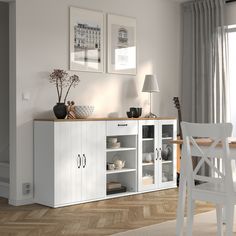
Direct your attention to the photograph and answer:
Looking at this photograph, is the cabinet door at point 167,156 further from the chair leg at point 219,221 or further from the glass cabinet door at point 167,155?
the chair leg at point 219,221

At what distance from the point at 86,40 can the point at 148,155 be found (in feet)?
5.46

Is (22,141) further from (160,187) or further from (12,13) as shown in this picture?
(160,187)

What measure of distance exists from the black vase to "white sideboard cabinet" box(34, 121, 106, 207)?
0.59 feet

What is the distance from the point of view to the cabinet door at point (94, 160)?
526 centimetres

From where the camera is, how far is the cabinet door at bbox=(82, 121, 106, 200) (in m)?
5.26

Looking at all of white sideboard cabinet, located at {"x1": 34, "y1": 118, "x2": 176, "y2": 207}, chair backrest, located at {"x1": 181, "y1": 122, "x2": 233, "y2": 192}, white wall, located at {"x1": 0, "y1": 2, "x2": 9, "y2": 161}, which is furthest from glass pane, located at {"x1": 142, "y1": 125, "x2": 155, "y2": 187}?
chair backrest, located at {"x1": 181, "y1": 122, "x2": 233, "y2": 192}

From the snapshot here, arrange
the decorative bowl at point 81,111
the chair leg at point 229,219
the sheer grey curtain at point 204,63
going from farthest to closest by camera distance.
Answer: the sheer grey curtain at point 204,63 → the decorative bowl at point 81,111 → the chair leg at point 229,219

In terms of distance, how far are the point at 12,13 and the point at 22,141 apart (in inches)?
56.3

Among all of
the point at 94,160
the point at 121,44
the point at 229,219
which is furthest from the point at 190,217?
the point at 121,44

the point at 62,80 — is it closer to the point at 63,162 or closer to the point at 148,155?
the point at 63,162

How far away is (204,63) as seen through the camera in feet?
21.7

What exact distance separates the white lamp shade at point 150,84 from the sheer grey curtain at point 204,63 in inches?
30.4

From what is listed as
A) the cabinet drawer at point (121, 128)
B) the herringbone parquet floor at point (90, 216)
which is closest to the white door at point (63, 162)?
the herringbone parquet floor at point (90, 216)

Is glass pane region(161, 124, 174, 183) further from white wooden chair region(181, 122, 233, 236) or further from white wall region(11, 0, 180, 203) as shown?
white wooden chair region(181, 122, 233, 236)
